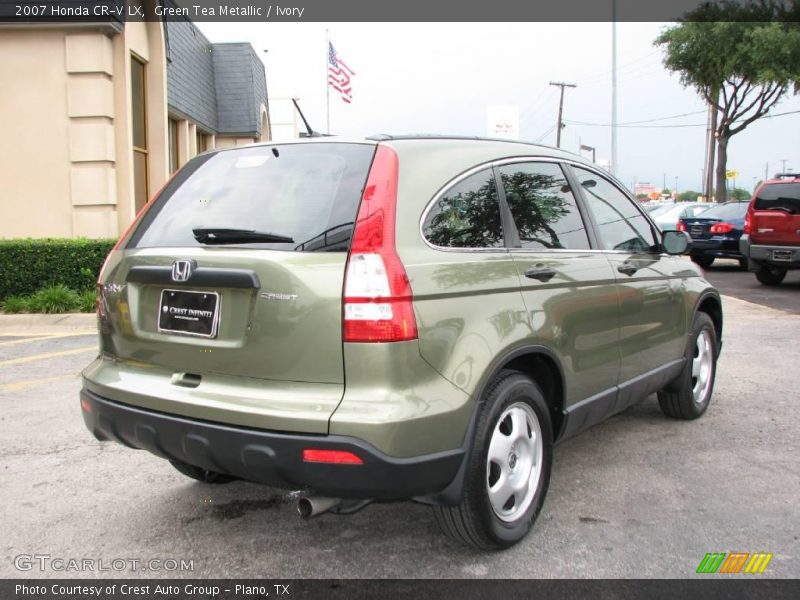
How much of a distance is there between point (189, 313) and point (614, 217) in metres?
2.56

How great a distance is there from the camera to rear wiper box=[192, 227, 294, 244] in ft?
9.29

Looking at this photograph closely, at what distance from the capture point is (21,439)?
469 centimetres

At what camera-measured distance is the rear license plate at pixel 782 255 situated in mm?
12467

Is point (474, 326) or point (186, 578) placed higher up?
point (474, 326)

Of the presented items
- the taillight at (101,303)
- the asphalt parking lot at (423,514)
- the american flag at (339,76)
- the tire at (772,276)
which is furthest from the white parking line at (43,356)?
the american flag at (339,76)

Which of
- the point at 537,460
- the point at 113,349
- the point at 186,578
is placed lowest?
the point at 186,578

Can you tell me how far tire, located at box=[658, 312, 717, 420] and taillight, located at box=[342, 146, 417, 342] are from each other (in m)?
2.91

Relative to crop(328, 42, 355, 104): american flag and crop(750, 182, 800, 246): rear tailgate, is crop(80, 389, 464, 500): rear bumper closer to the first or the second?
crop(750, 182, 800, 246): rear tailgate

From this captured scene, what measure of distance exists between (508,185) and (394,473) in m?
1.51

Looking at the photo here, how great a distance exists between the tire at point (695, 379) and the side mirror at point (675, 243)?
57 centimetres

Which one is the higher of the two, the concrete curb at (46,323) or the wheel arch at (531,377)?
the wheel arch at (531,377)

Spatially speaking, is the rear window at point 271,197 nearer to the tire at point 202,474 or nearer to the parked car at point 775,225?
the tire at point 202,474

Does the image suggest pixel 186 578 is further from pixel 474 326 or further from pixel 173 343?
pixel 474 326

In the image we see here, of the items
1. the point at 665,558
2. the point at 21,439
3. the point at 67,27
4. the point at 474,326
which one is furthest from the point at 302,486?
the point at 67,27
